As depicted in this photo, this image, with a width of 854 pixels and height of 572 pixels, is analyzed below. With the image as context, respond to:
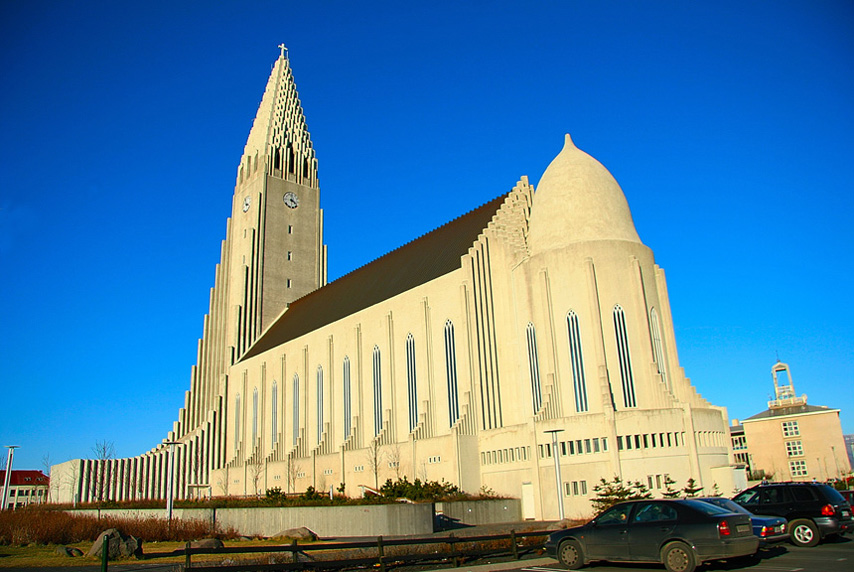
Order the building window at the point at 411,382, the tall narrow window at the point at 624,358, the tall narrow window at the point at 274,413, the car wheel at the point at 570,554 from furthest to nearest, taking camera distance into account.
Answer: the tall narrow window at the point at 274,413
the building window at the point at 411,382
the tall narrow window at the point at 624,358
the car wheel at the point at 570,554

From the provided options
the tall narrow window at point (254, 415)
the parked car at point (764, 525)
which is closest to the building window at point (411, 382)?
the tall narrow window at point (254, 415)

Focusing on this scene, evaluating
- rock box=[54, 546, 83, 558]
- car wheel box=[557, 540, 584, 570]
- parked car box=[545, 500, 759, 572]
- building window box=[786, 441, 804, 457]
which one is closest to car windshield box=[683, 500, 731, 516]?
parked car box=[545, 500, 759, 572]

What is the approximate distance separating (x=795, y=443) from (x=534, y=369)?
57336 millimetres

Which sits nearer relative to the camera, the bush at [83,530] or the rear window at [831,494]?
the rear window at [831,494]

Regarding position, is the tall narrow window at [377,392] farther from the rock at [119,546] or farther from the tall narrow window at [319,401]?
the rock at [119,546]

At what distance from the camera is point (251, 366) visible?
66.6m

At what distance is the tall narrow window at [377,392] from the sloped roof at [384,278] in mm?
4563

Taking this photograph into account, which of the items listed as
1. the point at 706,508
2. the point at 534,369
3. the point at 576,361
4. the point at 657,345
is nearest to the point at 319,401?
the point at 534,369

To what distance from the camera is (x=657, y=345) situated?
3841 cm

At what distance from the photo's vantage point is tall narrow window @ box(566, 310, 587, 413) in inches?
1451

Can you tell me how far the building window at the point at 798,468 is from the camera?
7900cm

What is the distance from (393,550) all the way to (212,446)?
54438 millimetres

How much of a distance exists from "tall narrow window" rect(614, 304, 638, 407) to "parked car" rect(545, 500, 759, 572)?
2236 cm

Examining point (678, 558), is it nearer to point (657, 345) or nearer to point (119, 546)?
point (119, 546)
